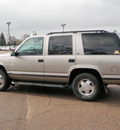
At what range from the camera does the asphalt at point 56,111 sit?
127 inches

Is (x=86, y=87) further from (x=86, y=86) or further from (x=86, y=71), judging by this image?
(x=86, y=71)

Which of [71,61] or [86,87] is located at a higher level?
[71,61]

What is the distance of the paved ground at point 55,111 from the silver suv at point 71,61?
421mm

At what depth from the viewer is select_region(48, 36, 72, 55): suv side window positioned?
4707mm

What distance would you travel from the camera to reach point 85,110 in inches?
156

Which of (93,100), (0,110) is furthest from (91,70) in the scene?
(0,110)

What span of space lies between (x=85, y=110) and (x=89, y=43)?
180cm

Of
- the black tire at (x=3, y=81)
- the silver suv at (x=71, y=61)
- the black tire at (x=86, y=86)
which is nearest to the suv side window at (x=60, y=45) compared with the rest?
the silver suv at (x=71, y=61)

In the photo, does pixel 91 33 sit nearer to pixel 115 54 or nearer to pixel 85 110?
pixel 115 54

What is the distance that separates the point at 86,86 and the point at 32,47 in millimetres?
2070

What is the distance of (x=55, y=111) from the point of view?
154 inches

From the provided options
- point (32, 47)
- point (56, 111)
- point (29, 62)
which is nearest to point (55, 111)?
point (56, 111)

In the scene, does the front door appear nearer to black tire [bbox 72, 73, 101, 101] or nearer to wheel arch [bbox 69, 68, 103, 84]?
wheel arch [bbox 69, 68, 103, 84]

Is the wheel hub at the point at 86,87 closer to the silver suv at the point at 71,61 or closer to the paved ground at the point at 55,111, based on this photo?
the silver suv at the point at 71,61
